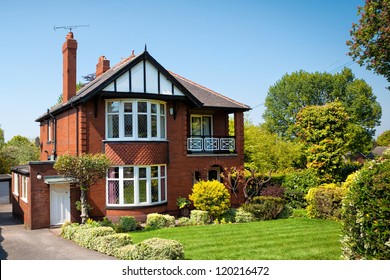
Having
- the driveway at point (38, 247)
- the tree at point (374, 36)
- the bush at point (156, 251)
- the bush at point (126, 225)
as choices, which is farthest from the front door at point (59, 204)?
the tree at point (374, 36)

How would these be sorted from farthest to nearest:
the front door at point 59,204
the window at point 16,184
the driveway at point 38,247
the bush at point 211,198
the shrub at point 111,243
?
the window at point 16,184 < the bush at point 211,198 < the front door at point 59,204 < the shrub at point 111,243 < the driveway at point 38,247

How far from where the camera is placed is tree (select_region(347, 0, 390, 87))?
2252 cm

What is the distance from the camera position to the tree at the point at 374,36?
22.5m

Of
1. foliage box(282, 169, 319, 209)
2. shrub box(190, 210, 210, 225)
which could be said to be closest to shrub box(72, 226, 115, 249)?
shrub box(190, 210, 210, 225)

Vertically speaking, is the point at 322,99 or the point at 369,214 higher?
the point at 322,99

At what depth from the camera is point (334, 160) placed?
839 inches

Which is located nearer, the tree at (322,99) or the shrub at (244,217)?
the shrub at (244,217)

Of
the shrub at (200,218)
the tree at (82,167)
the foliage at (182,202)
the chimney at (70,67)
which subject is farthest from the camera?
the chimney at (70,67)

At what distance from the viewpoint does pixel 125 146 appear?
17766mm

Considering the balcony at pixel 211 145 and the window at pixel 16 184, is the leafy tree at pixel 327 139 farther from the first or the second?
the window at pixel 16 184

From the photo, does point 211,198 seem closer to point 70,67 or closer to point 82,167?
point 82,167

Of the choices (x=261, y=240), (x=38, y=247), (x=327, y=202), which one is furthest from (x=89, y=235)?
(x=327, y=202)

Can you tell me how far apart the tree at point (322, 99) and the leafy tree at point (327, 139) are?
66.3ft

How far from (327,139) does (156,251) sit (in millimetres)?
15256
